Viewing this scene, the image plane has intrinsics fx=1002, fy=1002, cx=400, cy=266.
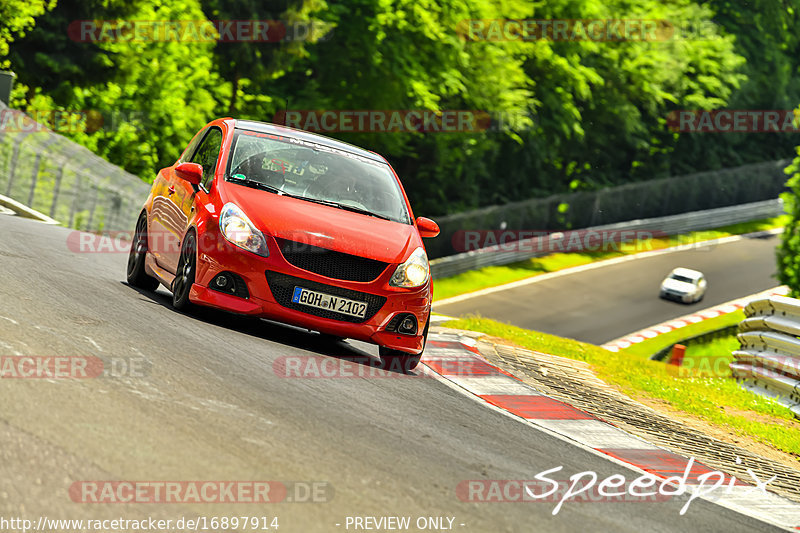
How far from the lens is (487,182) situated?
165 ft

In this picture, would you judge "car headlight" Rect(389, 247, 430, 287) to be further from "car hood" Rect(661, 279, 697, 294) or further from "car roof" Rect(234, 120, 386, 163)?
"car hood" Rect(661, 279, 697, 294)

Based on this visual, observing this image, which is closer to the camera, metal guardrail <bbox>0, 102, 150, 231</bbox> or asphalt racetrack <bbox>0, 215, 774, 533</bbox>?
asphalt racetrack <bbox>0, 215, 774, 533</bbox>

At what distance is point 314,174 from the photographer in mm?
9203

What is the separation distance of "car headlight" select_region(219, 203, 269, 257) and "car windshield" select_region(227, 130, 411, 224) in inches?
25.7

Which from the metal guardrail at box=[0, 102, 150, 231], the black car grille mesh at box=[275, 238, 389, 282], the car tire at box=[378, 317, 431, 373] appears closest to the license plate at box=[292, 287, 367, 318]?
the black car grille mesh at box=[275, 238, 389, 282]

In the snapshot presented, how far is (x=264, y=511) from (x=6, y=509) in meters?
1.09

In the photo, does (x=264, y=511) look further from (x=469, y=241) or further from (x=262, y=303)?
(x=469, y=241)

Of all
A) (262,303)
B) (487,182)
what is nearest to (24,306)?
(262,303)

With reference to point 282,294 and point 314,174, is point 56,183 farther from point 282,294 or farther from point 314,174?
point 282,294

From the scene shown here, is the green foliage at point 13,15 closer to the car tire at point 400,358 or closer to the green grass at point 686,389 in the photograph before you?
the green grass at point 686,389

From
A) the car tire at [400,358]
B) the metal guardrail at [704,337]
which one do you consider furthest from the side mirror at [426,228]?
the metal guardrail at [704,337]

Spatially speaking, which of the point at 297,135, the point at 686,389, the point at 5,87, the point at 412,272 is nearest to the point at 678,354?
the point at 686,389

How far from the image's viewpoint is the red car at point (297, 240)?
8109 millimetres

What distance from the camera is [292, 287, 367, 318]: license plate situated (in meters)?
8.12
